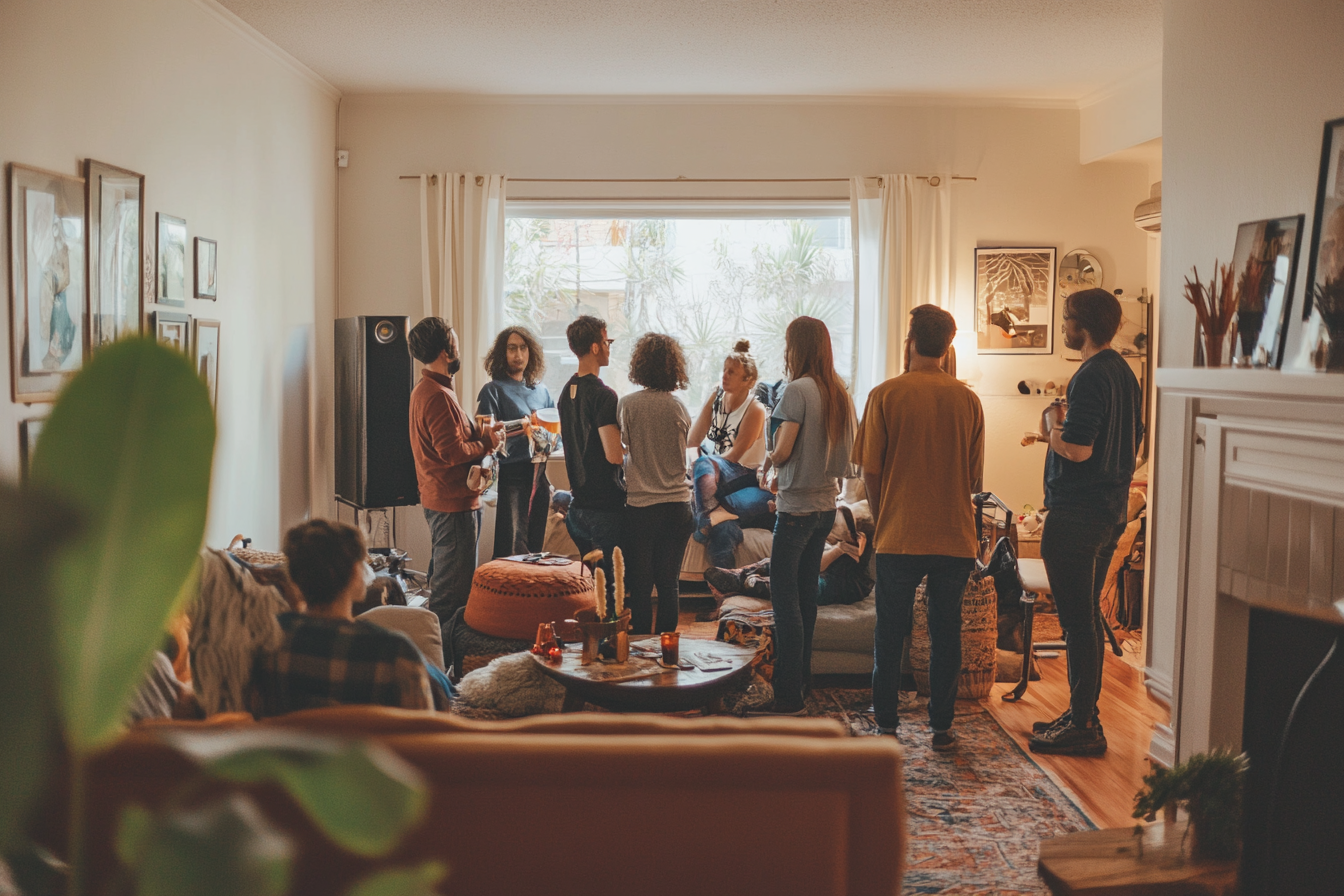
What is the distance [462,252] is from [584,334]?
2.35m

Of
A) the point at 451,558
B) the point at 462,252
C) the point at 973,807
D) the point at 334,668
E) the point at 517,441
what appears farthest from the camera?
the point at 462,252

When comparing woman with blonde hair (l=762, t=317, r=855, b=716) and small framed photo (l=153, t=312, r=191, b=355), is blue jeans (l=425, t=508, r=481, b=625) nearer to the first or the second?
small framed photo (l=153, t=312, r=191, b=355)

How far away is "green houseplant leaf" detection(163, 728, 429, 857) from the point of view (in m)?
0.51

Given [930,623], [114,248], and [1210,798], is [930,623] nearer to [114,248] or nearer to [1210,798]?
[1210,798]

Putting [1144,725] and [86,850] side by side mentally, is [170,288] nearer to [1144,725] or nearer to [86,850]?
[86,850]

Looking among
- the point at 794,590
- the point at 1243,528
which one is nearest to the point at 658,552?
the point at 794,590

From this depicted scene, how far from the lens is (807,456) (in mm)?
3508

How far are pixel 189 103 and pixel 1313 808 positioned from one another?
4.41 metres

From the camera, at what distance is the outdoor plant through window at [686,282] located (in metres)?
6.27

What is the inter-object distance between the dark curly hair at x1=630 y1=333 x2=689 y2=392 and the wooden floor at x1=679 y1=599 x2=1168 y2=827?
1.47m

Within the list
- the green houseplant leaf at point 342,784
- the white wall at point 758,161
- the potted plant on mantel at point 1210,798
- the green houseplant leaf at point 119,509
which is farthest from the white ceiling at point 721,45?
the green houseplant leaf at point 342,784

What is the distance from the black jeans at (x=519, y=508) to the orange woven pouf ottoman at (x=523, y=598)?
108 cm

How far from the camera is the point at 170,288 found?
390cm

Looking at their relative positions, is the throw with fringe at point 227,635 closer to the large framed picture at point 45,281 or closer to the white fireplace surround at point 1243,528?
the large framed picture at point 45,281
